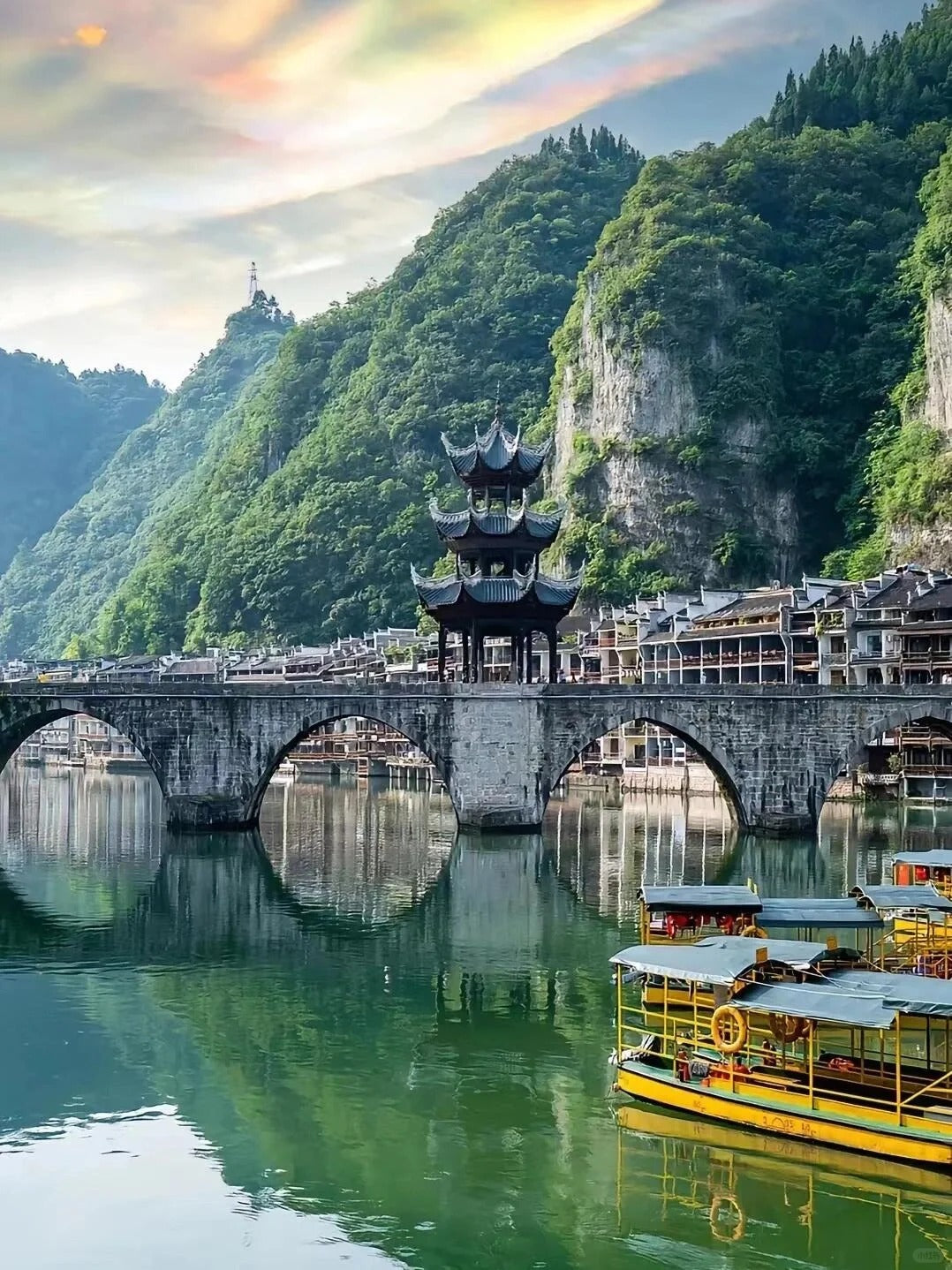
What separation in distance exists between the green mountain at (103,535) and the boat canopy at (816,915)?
140984 mm

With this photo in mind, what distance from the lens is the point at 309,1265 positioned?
1295 centimetres

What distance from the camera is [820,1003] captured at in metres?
14.9

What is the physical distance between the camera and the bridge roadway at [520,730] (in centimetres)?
4269

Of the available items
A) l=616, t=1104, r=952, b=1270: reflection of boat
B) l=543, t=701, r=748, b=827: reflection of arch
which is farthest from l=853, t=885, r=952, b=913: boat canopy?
l=543, t=701, r=748, b=827: reflection of arch

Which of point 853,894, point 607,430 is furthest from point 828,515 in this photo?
point 853,894

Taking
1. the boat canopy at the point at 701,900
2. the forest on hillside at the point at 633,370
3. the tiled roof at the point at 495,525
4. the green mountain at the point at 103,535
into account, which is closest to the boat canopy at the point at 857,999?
the boat canopy at the point at 701,900

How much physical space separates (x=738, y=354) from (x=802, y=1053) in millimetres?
74460

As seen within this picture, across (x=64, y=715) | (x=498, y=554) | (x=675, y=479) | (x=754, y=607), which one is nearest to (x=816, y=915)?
(x=498, y=554)

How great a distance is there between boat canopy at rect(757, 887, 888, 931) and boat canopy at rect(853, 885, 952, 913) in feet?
0.78

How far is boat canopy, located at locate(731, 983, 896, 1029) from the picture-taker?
1445 cm

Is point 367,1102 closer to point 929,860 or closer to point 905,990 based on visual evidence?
point 905,990

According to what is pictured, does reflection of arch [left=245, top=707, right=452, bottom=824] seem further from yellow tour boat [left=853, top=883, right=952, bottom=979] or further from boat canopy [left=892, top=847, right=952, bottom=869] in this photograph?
yellow tour boat [left=853, top=883, right=952, bottom=979]

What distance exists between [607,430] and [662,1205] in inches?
3070

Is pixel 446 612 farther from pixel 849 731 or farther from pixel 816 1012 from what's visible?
pixel 816 1012
